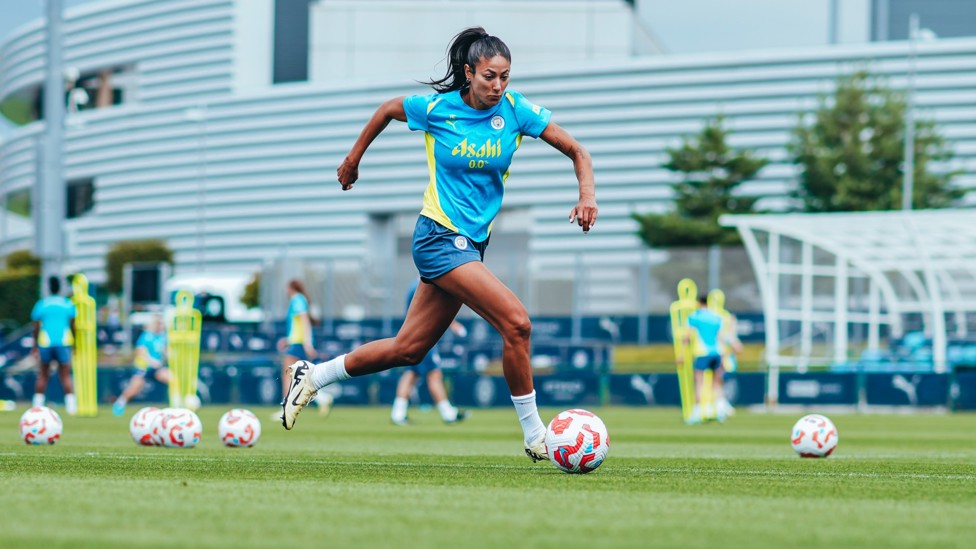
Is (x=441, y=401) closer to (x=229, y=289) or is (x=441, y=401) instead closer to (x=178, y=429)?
(x=178, y=429)

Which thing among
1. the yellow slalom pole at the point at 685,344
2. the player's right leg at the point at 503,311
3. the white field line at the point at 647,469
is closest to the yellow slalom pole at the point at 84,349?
the yellow slalom pole at the point at 685,344

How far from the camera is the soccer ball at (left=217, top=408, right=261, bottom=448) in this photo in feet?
34.9

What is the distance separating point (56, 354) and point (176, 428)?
10674 mm

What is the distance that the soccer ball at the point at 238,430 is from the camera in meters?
10.6

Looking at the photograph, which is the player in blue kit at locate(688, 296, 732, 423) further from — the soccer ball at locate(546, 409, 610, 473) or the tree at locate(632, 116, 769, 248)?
the tree at locate(632, 116, 769, 248)

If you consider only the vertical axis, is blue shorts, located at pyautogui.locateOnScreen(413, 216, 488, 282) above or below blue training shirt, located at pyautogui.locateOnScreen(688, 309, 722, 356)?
above

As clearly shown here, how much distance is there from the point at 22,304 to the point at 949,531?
201 ft

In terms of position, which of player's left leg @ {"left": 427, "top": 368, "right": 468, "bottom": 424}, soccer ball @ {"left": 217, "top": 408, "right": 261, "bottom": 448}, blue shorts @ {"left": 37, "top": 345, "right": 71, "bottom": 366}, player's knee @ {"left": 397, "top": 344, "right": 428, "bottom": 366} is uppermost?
player's knee @ {"left": 397, "top": 344, "right": 428, "bottom": 366}

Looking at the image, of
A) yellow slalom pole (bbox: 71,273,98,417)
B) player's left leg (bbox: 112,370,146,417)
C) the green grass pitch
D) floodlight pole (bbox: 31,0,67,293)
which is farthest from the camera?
floodlight pole (bbox: 31,0,67,293)

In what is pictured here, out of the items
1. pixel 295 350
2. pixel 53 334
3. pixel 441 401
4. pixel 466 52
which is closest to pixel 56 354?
pixel 53 334

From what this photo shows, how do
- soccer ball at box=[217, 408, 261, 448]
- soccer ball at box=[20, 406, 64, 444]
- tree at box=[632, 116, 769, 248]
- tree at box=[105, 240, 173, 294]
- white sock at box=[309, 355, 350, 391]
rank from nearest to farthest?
white sock at box=[309, 355, 350, 391]
soccer ball at box=[217, 408, 261, 448]
soccer ball at box=[20, 406, 64, 444]
tree at box=[632, 116, 769, 248]
tree at box=[105, 240, 173, 294]

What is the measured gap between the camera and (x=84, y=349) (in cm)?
2131

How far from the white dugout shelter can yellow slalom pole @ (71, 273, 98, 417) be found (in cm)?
1191

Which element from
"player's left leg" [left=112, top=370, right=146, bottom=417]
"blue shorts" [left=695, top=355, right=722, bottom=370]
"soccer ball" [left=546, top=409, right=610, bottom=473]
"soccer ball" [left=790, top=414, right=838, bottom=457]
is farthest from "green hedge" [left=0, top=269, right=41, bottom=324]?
"soccer ball" [left=546, top=409, right=610, bottom=473]
